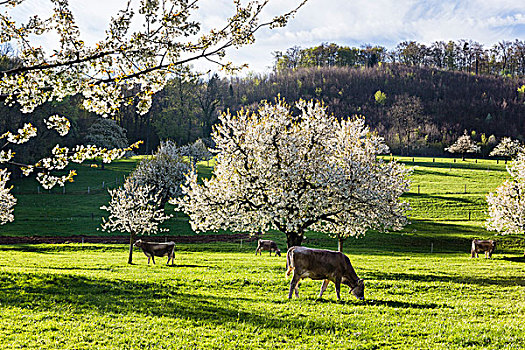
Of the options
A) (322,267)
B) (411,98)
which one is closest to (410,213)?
(322,267)

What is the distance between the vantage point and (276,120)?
2573cm

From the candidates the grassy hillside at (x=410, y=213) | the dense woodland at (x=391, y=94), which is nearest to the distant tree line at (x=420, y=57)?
the dense woodland at (x=391, y=94)

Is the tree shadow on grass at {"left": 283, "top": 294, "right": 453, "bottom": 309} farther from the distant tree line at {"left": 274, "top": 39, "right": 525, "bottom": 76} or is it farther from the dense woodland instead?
the distant tree line at {"left": 274, "top": 39, "right": 525, "bottom": 76}

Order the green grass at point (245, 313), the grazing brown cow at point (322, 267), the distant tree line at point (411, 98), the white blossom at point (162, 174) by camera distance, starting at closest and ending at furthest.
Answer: the green grass at point (245, 313)
the grazing brown cow at point (322, 267)
the white blossom at point (162, 174)
the distant tree line at point (411, 98)

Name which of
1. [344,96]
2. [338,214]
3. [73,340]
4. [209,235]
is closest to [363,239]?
[209,235]

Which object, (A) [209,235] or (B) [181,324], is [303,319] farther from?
(A) [209,235]

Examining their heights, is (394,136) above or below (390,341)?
above

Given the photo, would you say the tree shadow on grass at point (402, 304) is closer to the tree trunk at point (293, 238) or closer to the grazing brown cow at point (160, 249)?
the tree trunk at point (293, 238)

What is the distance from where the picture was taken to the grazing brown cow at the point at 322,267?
15469 mm

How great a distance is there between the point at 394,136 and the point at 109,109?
13185 centimetres

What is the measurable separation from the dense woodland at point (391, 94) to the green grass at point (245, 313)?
87.8 m

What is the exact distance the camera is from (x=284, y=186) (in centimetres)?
2455

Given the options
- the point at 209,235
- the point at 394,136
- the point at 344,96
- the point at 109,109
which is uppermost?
the point at 344,96

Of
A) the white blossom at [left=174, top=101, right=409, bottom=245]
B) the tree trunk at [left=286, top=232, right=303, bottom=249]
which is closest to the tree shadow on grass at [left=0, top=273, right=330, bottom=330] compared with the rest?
the white blossom at [left=174, top=101, right=409, bottom=245]
